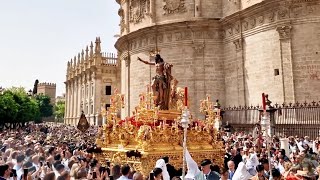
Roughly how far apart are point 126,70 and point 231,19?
12.0 metres

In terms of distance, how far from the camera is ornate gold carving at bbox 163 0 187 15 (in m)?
30.2

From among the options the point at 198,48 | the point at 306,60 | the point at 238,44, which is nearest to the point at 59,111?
the point at 198,48

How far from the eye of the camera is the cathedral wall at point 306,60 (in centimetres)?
2267

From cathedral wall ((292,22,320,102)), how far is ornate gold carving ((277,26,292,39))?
328 mm

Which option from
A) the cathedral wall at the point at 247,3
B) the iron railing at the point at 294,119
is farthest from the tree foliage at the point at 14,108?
the iron railing at the point at 294,119

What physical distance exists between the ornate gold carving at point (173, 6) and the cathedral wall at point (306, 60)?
1034 cm

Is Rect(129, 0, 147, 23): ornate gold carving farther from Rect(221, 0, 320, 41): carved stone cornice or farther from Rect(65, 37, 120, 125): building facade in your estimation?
Rect(65, 37, 120, 125): building facade

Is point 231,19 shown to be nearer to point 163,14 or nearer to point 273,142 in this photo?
point 163,14

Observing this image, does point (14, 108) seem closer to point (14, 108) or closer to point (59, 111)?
Answer: point (14, 108)

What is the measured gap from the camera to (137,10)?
34000 millimetres

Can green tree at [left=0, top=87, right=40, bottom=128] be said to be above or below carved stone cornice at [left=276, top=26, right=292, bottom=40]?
below

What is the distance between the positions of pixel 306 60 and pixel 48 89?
9994 cm

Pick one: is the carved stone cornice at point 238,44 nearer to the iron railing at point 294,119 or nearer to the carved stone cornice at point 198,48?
the carved stone cornice at point 198,48

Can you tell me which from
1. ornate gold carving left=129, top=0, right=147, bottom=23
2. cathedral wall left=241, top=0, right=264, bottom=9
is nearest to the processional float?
cathedral wall left=241, top=0, right=264, bottom=9
